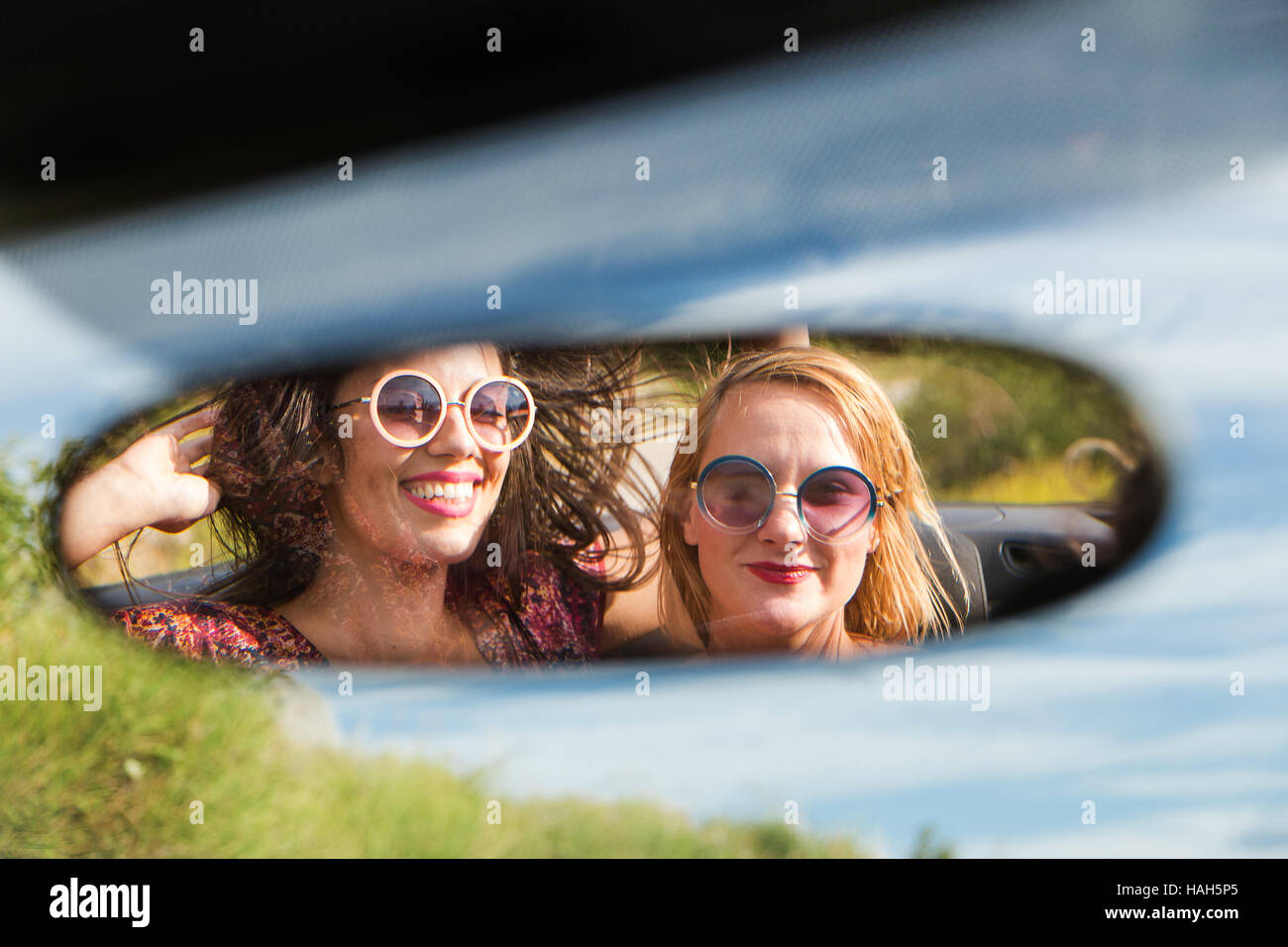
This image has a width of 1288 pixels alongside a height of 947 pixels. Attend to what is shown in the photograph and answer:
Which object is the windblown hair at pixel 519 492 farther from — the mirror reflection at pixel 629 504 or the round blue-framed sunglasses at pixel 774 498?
the round blue-framed sunglasses at pixel 774 498

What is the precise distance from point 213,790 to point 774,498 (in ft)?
4.00

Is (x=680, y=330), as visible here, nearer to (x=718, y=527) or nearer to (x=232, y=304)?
(x=718, y=527)

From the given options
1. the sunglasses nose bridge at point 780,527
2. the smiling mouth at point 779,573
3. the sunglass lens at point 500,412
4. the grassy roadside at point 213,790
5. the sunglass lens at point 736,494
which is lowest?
the grassy roadside at point 213,790

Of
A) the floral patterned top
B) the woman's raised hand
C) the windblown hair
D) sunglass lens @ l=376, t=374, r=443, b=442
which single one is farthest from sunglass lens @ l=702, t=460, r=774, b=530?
the woman's raised hand

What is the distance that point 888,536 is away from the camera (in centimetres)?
175

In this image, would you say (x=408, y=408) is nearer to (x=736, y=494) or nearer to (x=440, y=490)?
(x=440, y=490)

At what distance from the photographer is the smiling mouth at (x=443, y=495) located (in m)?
1.76

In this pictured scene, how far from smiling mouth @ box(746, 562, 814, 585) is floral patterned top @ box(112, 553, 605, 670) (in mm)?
296

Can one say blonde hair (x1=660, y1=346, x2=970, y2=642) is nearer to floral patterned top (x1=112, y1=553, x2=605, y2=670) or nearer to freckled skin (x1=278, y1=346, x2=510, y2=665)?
floral patterned top (x1=112, y1=553, x2=605, y2=670)

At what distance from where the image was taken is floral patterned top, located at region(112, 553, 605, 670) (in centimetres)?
181

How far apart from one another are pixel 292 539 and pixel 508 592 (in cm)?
42

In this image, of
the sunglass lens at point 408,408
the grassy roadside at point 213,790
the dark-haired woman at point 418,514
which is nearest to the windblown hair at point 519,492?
the dark-haired woman at point 418,514

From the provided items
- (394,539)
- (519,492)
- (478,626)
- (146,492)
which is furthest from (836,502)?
(146,492)

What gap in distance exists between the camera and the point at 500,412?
1.77 meters
